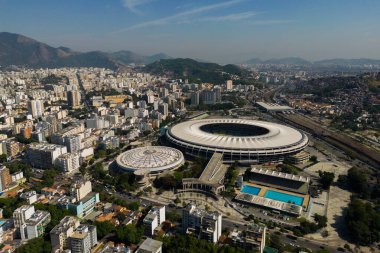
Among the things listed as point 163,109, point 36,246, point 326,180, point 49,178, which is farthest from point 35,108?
point 326,180

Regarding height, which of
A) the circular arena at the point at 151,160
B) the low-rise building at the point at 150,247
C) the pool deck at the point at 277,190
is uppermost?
the circular arena at the point at 151,160

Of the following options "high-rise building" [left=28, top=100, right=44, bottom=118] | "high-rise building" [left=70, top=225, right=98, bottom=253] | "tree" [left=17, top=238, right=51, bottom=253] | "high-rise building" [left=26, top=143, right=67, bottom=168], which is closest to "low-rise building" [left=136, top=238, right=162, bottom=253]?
"high-rise building" [left=70, top=225, right=98, bottom=253]

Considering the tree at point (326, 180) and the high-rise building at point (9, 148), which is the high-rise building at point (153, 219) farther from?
the high-rise building at point (9, 148)

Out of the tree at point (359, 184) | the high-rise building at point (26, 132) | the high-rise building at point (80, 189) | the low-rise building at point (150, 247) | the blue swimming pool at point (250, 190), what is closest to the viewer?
the low-rise building at point (150, 247)

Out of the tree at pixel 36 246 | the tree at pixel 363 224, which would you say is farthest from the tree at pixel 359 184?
the tree at pixel 36 246

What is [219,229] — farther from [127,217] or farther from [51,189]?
[51,189]

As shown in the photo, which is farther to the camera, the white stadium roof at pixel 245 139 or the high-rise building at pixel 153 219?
the white stadium roof at pixel 245 139
